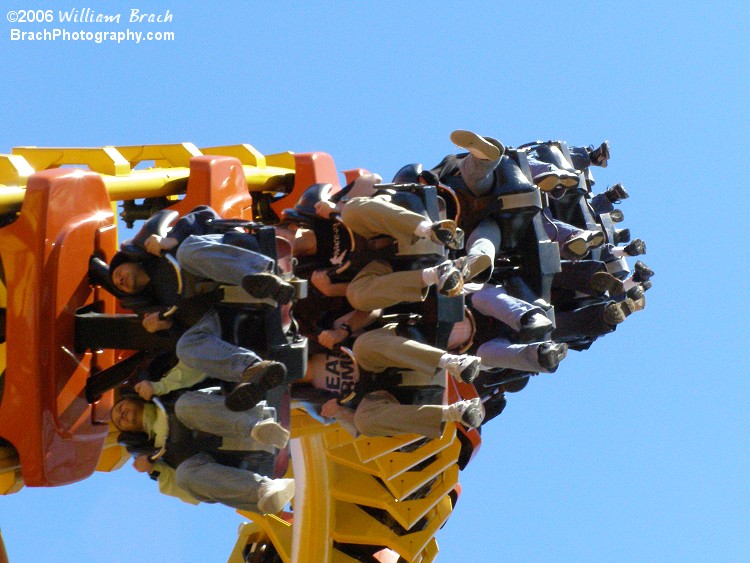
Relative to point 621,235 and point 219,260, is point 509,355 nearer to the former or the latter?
point 219,260

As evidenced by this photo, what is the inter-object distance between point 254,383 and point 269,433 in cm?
29

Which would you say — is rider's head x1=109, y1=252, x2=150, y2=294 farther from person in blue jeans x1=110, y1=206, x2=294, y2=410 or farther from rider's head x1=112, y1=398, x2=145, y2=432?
rider's head x1=112, y1=398, x2=145, y2=432

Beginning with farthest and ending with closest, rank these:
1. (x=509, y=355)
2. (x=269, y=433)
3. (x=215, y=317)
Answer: (x=509, y=355) < (x=215, y=317) < (x=269, y=433)

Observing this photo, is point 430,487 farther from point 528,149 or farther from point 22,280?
point 22,280

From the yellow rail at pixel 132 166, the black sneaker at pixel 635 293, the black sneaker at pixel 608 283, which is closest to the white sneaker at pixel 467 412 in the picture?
the black sneaker at pixel 608 283

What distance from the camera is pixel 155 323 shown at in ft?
22.5

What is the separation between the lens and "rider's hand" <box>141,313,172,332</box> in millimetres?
6855

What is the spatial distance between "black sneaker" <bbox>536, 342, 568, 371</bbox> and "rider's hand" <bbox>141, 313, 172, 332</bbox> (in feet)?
7.83

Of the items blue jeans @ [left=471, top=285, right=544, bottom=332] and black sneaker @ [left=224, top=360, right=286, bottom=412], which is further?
blue jeans @ [left=471, top=285, right=544, bottom=332]

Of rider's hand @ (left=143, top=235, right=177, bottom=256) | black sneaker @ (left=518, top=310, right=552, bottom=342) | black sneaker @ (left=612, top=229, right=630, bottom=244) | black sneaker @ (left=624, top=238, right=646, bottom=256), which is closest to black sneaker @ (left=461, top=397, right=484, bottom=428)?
black sneaker @ (left=518, top=310, right=552, bottom=342)

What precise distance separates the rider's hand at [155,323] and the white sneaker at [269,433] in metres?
0.82

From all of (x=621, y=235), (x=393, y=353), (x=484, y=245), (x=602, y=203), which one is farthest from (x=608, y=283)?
(x=602, y=203)

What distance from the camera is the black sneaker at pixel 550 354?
7.83 meters

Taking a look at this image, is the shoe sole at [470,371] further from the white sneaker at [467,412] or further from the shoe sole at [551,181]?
the shoe sole at [551,181]
